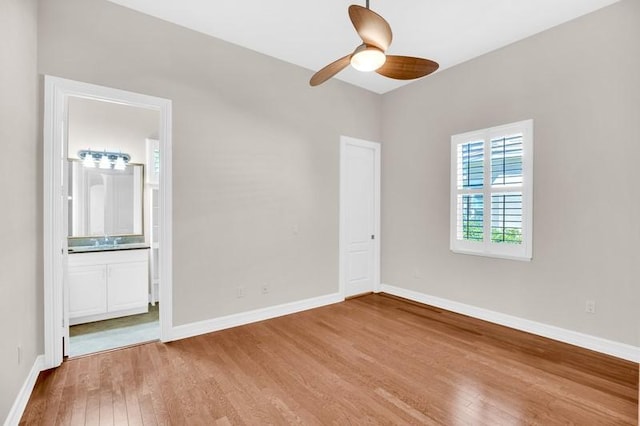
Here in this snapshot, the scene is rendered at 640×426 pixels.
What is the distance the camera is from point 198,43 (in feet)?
10.7

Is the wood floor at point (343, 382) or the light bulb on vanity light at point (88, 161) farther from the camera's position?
the light bulb on vanity light at point (88, 161)

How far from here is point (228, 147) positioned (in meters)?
3.45

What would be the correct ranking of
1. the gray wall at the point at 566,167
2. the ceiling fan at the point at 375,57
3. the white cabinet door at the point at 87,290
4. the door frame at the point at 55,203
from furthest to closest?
the white cabinet door at the point at 87,290 → the gray wall at the point at 566,167 → the door frame at the point at 55,203 → the ceiling fan at the point at 375,57

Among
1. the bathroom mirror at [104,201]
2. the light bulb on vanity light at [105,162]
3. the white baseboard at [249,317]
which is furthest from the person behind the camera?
the light bulb on vanity light at [105,162]

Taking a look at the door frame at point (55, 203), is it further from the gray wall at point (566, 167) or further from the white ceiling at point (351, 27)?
the gray wall at point (566, 167)

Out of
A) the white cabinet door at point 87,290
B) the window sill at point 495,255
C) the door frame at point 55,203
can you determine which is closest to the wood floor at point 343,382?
the door frame at point 55,203

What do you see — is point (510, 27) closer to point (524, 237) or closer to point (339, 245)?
point (524, 237)

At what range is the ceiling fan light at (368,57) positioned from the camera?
212 cm

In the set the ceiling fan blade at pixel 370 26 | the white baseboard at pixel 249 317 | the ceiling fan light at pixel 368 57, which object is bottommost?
the white baseboard at pixel 249 317

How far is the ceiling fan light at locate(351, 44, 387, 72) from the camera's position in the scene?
2.12 meters

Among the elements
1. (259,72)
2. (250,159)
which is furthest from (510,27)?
(250,159)

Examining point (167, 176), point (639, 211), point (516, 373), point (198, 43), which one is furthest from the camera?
point (198, 43)

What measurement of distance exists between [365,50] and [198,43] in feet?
6.86

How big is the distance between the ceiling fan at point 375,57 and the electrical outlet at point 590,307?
107 inches
